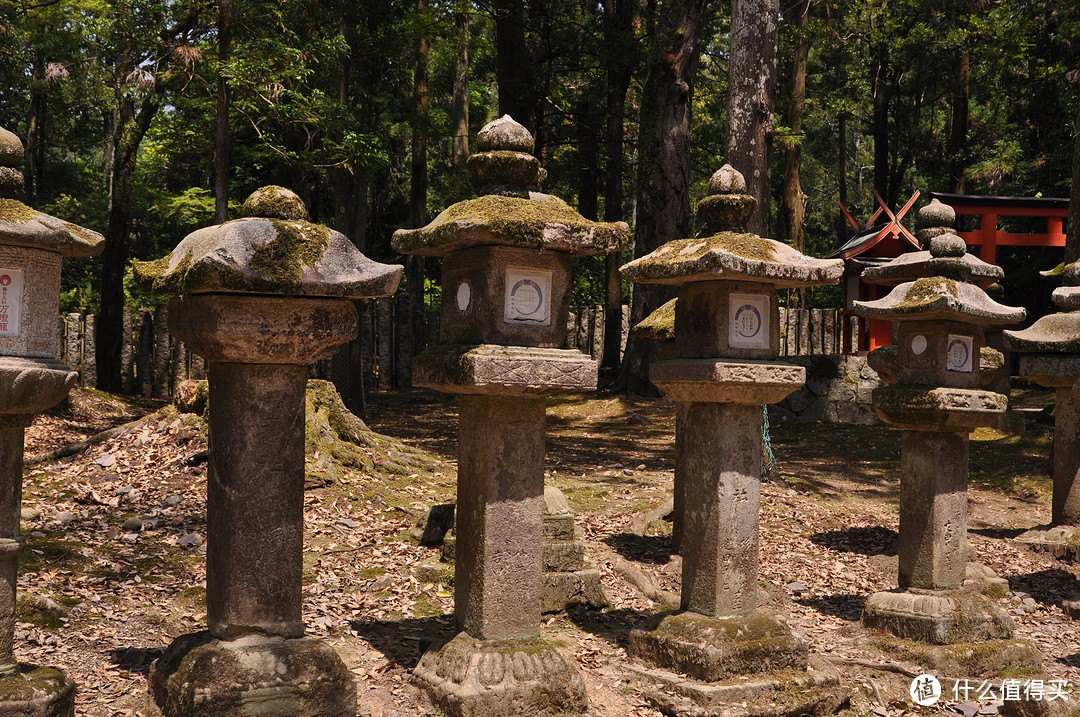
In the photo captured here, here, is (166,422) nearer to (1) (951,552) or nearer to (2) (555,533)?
(2) (555,533)

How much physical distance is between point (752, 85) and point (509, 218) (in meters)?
6.84

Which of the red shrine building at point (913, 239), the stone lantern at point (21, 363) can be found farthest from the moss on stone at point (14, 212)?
the red shrine building at point (913, 239)

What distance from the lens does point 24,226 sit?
13.2 ft

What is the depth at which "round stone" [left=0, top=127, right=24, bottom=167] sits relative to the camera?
13.9 feet

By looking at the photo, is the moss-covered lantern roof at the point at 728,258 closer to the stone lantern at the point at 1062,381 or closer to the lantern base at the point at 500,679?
the lantern base at the point at 500,679

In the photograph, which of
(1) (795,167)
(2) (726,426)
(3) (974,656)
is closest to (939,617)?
(3) (974,656)

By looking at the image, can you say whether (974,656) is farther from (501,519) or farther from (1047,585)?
(501,519)

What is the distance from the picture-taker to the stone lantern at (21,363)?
156 inches

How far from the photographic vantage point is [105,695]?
470 cm

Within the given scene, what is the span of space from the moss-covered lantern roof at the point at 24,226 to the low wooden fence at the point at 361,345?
9.89m

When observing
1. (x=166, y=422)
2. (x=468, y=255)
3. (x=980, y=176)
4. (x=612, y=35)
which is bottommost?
(x=166, y=422)

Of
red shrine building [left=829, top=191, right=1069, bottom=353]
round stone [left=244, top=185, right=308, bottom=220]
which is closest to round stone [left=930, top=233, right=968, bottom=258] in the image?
round stone [left=244, top=185, right=308, bottom=220]

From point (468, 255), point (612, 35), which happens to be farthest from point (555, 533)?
point (612, 35)

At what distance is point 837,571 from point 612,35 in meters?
13.0
